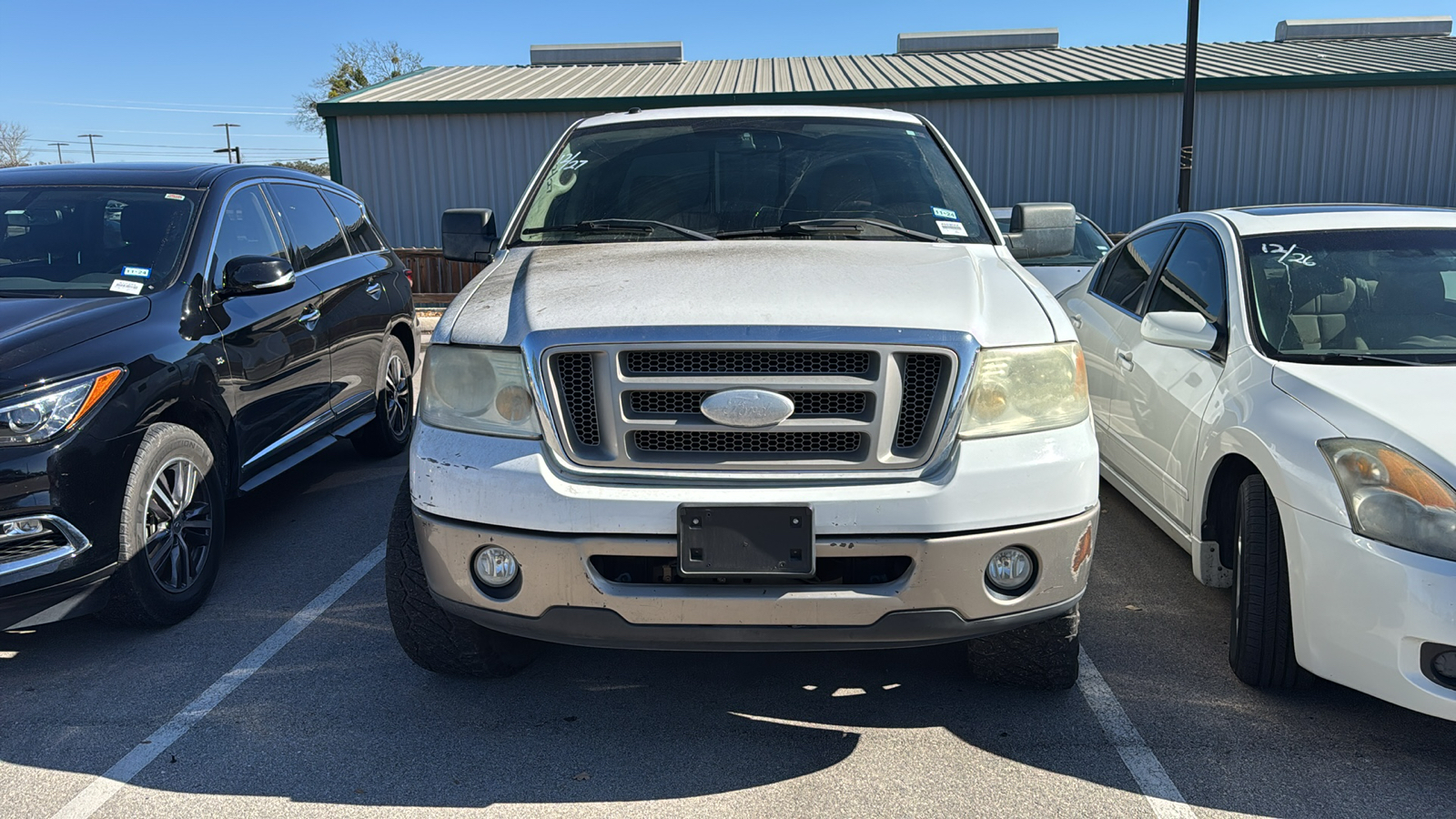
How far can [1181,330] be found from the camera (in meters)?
3.98

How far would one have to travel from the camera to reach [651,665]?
3.66 metres

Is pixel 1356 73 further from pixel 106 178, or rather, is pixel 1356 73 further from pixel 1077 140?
pixel 106 178

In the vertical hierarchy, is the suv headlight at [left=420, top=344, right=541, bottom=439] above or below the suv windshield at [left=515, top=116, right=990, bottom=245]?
below

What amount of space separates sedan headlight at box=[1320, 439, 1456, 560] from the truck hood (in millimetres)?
918

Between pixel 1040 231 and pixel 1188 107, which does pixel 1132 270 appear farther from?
pixel 1188 107

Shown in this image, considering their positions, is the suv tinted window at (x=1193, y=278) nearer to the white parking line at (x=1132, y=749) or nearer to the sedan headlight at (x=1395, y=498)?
the sedan headlight at (x=1395, y=498)

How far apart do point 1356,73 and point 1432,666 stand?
15.8 m

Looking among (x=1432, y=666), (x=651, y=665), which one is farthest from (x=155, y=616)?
(x=1432, y=666)

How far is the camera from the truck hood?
2828 mm

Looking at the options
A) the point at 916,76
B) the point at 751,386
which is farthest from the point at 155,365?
the point at 916,76

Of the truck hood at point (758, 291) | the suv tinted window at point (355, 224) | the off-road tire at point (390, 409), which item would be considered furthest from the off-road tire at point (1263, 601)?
the suv tinted window at point (355, 224)

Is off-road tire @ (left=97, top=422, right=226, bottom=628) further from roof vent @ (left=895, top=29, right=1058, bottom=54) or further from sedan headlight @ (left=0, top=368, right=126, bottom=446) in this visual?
roof vent @ (left=895, top=29, right=1058, bottom=54)

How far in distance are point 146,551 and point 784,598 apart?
2533mm

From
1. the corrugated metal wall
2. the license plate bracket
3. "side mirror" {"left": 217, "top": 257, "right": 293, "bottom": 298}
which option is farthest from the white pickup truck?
the corrugated metal wall
